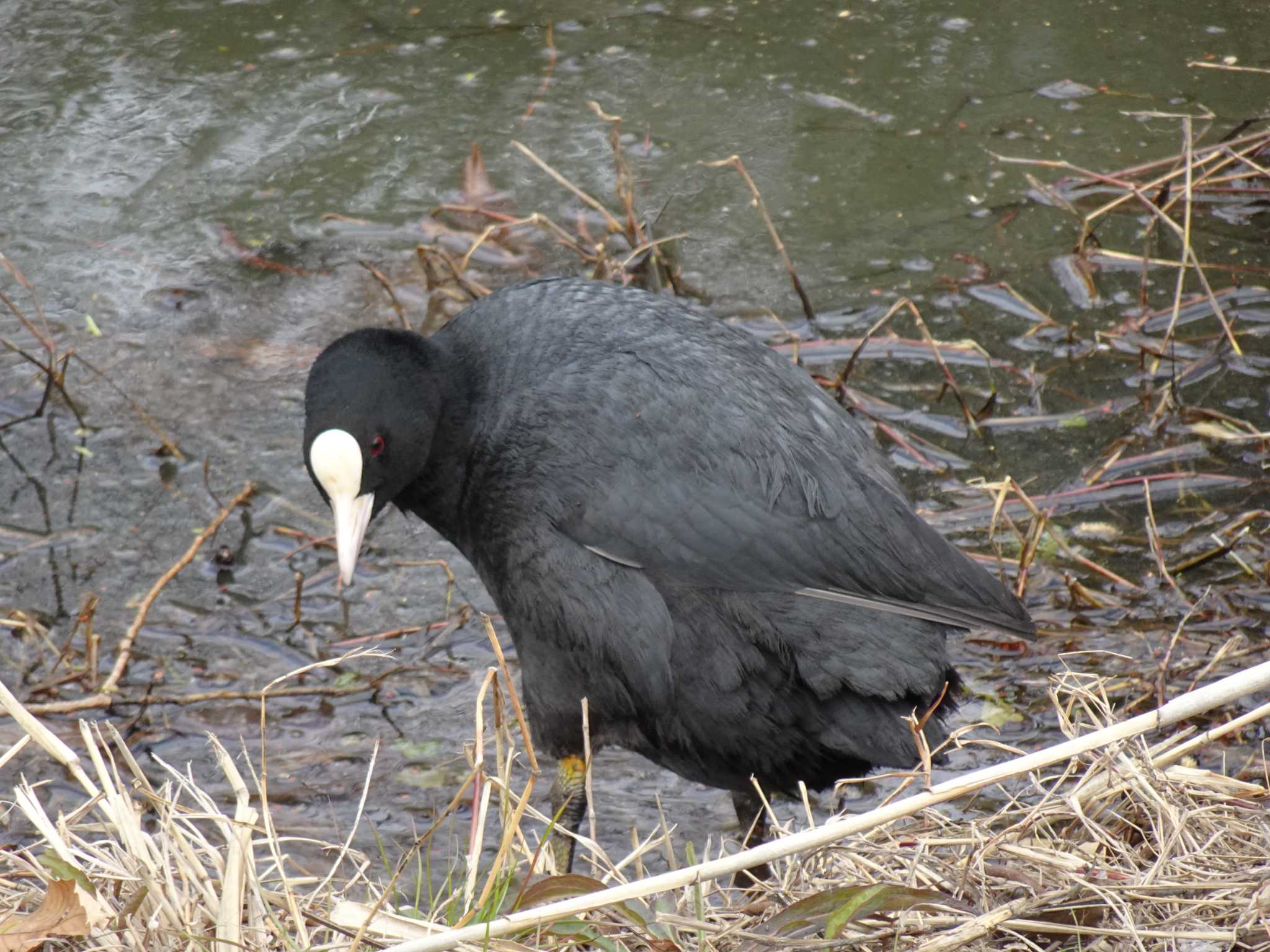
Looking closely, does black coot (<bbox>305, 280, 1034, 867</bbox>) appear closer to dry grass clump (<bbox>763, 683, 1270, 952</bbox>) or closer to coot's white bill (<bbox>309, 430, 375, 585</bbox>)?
coot's white bill (<bbox>309, 430, 375, 585</bbox>)

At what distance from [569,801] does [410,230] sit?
2695mm

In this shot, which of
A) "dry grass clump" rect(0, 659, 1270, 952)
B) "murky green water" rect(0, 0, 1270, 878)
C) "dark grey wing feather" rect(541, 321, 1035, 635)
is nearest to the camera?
"dry grass clump" rect(0, 659, 1270, 952)

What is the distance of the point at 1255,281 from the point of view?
4.81 metres

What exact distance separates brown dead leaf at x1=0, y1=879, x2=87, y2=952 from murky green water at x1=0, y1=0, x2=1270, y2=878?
1.09m

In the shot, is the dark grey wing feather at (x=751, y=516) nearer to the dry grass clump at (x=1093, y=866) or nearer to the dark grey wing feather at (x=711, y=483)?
the dark grey wing feather at (x=711, y=483)

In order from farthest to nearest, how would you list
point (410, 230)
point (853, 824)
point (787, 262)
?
point (410, 230)
point (787, 262)
point (853, 824)

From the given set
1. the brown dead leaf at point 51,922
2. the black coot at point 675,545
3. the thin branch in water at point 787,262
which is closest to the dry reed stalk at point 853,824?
the brown dead leaf at point 51,922

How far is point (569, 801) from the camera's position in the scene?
120 inches

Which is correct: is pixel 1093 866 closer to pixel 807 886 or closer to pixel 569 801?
pixel 807 886

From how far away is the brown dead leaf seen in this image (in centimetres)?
207

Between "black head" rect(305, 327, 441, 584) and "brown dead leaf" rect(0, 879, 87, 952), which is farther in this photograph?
"black head" rect(305, 327, 441, 584)

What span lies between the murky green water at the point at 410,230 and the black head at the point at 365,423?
0.74m

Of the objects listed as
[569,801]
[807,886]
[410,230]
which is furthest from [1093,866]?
[410,230]

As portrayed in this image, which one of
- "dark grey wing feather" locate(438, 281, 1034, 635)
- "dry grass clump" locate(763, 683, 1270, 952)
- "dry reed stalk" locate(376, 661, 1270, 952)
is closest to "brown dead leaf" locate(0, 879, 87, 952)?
"dry reed stalk" locate(376, 661, 1270, 952)
